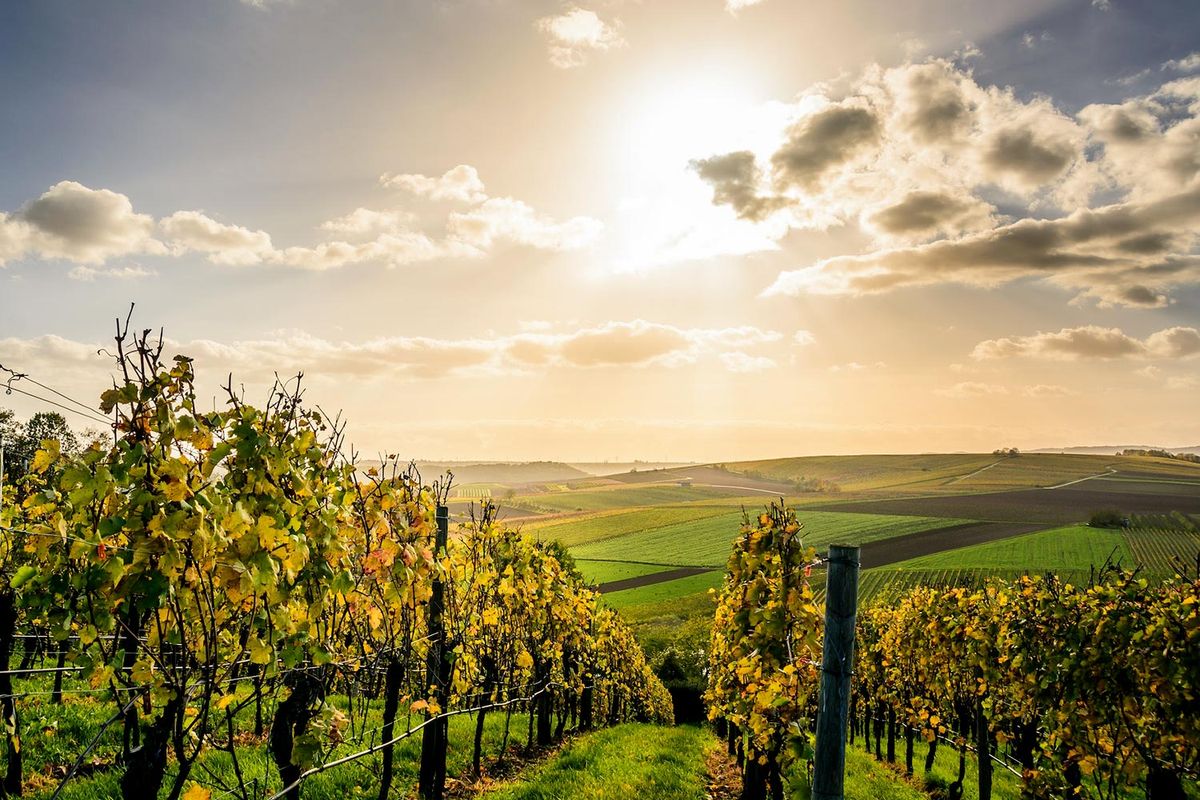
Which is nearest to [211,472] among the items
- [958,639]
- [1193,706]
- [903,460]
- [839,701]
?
[839,701]

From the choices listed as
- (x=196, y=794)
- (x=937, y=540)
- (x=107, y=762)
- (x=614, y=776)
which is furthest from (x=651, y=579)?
(x=196, y=794)

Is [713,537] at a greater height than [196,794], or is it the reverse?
[196,794]

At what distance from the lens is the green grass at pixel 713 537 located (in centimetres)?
7681

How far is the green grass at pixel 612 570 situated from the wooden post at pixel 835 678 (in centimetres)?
6423

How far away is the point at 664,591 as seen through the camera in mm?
61875

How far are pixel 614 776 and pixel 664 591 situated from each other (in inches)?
2121

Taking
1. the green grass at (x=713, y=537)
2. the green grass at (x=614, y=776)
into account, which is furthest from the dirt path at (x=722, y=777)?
the green grass at (x=713, y=537)

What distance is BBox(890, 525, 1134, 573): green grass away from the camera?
5862 centimetres

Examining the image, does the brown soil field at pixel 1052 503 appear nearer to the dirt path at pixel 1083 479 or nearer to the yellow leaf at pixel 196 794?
the dirt path at pixel 1083 479

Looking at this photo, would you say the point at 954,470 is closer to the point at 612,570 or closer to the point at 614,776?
the point at 612,570

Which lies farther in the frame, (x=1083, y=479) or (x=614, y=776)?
→ (x=1083, y=479)

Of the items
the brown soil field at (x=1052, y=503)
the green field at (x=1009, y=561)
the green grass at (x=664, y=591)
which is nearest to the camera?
the green field at (x=1009, y=561)

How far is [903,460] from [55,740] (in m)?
172

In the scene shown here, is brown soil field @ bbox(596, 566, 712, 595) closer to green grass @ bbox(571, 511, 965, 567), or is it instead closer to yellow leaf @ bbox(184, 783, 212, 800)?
green grass @ bbox(571, 511, 965, 567)
